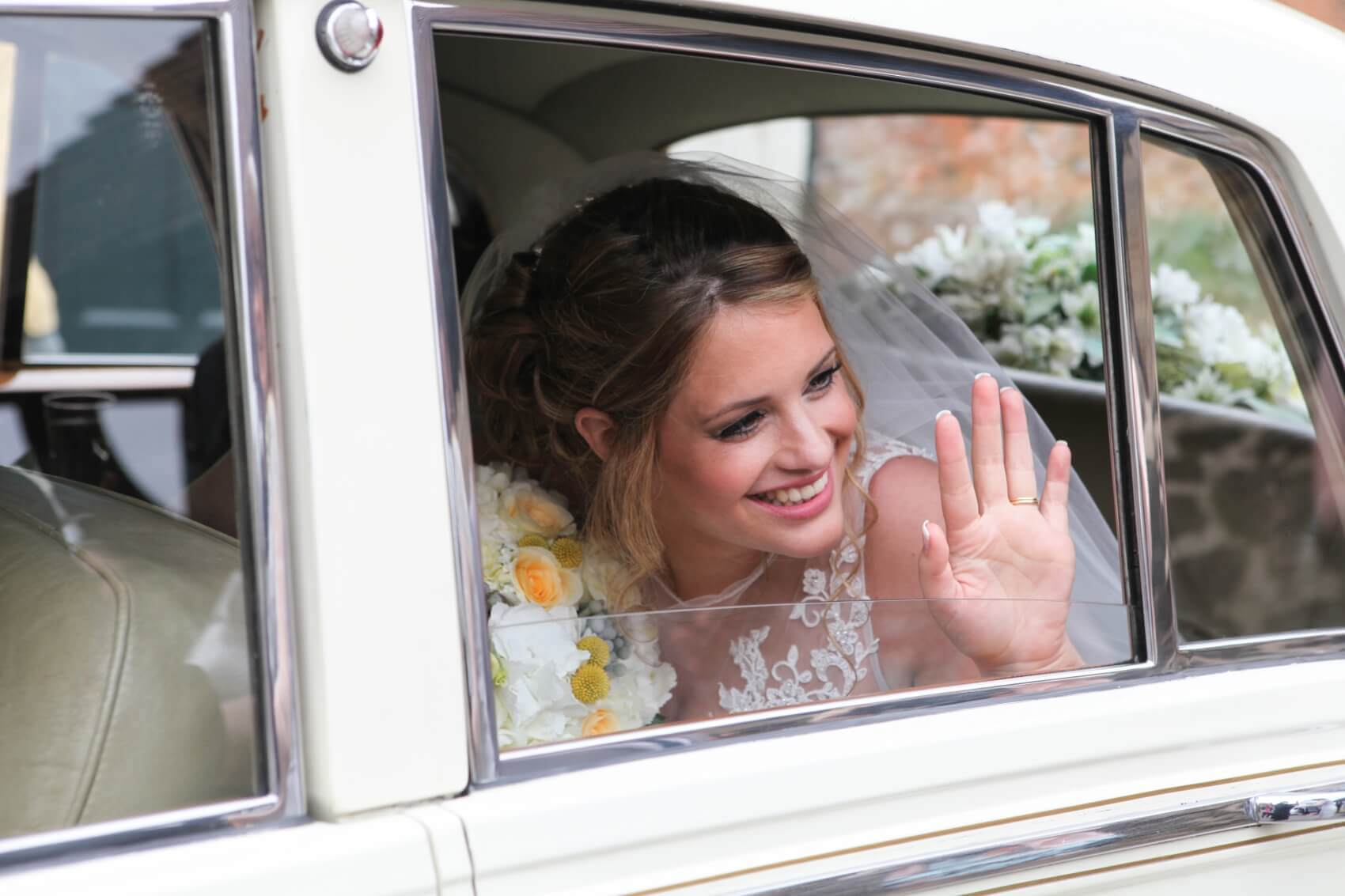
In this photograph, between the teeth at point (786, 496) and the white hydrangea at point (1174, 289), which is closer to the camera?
the teeth at point (786, 496)

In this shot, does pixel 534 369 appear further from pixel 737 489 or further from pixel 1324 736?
pixel 1324 736

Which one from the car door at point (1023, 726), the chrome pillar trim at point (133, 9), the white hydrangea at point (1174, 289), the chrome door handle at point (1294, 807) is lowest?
the chrome door handle at point (1294, 807)

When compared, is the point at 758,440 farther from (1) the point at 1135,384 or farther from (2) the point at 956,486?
(1) the point at 1135,384

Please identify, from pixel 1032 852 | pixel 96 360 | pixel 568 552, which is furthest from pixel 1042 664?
pixel 96 360

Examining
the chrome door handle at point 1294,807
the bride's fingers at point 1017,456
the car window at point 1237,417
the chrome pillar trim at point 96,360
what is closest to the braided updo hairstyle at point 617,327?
the bride's fingers at point 1017,456

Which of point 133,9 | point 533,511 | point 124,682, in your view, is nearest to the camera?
point 133,9

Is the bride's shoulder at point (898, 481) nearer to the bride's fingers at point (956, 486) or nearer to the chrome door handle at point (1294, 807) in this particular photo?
the bride's fingers at point (956, 486)

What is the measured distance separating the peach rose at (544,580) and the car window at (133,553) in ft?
1.31

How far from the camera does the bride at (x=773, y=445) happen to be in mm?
1349

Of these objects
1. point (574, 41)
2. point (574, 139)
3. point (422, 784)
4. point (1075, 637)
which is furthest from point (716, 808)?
point (574, 139)

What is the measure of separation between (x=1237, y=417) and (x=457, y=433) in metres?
2.44

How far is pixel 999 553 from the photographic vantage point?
1.43m

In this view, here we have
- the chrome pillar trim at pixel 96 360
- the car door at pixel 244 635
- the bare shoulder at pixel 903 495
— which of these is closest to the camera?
the car door at pixel 244 635

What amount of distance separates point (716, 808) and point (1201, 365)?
2.38m
